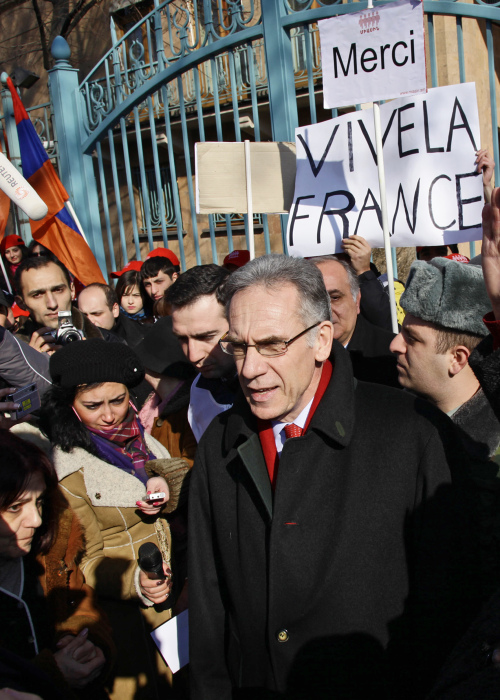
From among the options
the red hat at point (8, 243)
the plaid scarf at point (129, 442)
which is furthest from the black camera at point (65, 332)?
the red hat at point (8, 243)

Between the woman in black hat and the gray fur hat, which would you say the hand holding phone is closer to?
the woman in black hat

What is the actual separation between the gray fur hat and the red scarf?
14.8 inches

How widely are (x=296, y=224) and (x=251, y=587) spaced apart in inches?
87.6

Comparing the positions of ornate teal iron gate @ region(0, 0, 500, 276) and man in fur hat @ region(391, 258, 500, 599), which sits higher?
ornate teal iron gate @ region(0, 0, 500, 276)

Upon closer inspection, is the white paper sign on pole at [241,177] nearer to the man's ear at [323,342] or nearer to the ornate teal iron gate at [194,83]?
the ornate teal iron gate at [194,83]

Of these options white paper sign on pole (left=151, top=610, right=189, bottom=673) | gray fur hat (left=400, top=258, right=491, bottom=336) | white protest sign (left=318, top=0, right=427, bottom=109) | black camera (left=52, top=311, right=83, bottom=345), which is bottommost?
white paper sign on pole (left=151, top=610, right=189, bottom=673)

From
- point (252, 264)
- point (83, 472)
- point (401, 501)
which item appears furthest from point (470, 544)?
point (83, 472)

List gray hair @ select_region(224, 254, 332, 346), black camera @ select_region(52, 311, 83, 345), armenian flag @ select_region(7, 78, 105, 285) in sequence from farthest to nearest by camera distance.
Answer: armenian flag @ select_region(7, 78, 105, 285)
black camera @ select_region(52, 311, 83, 345)
gray hair @ select_region(224, 254, 332, 346)

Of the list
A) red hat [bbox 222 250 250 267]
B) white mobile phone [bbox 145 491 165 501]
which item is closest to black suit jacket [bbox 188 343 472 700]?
white mobile phone [bbox 145 491 165 501]

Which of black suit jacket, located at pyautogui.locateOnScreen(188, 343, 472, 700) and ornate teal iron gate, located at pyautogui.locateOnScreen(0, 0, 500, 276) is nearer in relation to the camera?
black suit jacket, located at pyautogui.locateOnScreen(188, 343, 472, 700)

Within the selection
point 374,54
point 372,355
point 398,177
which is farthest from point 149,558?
point 374,54

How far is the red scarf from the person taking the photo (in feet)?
5.65

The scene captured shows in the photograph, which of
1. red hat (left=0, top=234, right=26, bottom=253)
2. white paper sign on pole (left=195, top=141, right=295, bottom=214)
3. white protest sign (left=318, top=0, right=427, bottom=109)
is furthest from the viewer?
red hat (left=0, top=234, right=26, bottom=253)

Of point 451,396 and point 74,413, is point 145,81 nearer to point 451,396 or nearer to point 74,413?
point 74,413
